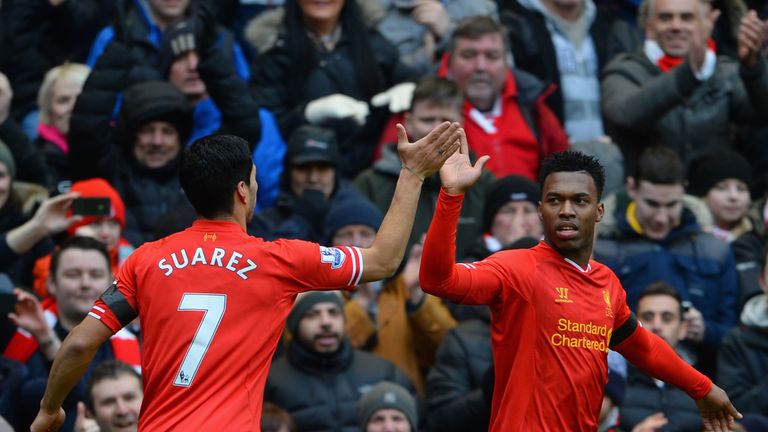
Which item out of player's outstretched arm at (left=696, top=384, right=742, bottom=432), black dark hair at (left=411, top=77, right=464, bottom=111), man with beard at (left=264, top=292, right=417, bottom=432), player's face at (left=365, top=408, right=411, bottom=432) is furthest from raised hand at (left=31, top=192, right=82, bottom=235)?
player's outstretched arm at (left=696, top=384, right=742, bottom=432)

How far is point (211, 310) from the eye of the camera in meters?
6.96

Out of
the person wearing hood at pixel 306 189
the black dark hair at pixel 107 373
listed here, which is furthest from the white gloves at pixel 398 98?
the black dark hair at pixel 107 373

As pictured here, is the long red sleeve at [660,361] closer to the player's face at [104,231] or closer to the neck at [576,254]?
the neck at [576,254]

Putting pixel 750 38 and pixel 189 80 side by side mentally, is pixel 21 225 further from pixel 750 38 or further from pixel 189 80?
pixel 750 38

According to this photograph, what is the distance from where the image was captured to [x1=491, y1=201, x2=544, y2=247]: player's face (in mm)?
11016

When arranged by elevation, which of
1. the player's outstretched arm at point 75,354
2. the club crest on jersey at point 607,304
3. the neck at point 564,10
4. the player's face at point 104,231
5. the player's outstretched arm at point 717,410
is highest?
the neck at point 564,10

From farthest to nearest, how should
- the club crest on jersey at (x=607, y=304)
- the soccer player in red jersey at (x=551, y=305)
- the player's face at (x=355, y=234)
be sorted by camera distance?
the player's face at (x=355, y=234), the club crest on jersey at (x=607, y=304), the soccer player in red jersey at (x=551, y=305)

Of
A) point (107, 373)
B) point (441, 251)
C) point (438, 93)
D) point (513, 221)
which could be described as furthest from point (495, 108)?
→ point (441, 251)

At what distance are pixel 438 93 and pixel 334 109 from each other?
3.18 feet

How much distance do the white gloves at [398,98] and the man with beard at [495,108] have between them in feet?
1.44

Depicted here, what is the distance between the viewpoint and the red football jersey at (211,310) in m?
6.91

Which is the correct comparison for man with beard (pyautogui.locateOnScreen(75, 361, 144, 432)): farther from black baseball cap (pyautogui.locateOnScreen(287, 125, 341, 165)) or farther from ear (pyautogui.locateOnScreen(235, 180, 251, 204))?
black baseball cap (pyautogui.locateOnScreen(287, 125, 341, 165))

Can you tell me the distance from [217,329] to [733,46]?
8.20 metres

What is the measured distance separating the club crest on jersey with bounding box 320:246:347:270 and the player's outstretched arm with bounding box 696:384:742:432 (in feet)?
6.73
